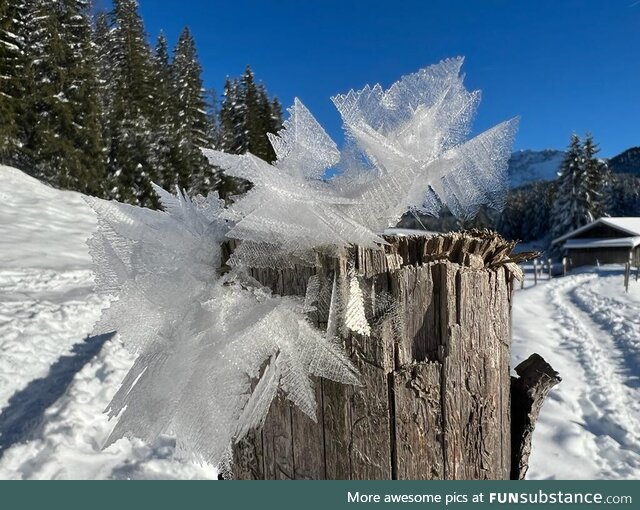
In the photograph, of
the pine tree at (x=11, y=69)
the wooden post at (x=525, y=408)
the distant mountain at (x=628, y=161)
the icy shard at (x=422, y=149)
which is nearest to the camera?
the icy shard at (x=422, y=149)

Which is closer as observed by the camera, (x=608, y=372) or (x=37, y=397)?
(x=37, y=397)

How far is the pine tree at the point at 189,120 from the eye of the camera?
81.8ft

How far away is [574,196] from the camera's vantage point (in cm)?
3625

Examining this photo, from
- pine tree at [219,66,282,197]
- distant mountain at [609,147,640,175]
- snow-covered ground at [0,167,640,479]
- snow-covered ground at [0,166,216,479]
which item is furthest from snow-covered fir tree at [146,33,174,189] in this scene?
distant mountain at [609,147,640,175]

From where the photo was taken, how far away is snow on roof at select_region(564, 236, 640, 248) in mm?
29266

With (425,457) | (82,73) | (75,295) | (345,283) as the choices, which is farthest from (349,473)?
(82,73)

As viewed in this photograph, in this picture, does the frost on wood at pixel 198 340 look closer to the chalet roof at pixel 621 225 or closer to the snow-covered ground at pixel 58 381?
the snow-covered ground at pixel 58 381

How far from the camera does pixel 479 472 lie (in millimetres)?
1134

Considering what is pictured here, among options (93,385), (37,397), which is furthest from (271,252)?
(37,397)

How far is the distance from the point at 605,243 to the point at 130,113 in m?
30.9

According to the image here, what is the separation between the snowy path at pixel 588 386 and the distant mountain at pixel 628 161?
9763 cm

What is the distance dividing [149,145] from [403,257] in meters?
24.8

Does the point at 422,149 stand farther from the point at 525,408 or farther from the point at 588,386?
the point at 588,386

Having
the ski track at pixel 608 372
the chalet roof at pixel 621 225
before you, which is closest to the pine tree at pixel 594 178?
the chalet roof at pixel 621 225
